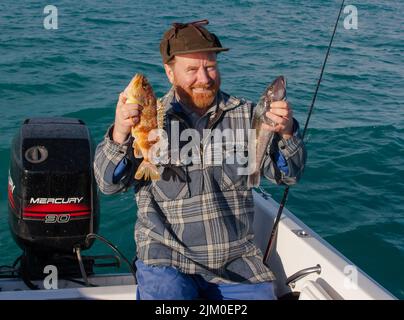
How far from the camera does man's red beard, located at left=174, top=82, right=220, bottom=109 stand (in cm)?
369

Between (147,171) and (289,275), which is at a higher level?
(147,171)

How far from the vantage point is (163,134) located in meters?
3.59

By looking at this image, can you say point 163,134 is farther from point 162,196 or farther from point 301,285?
point 301,285

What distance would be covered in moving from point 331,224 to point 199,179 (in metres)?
3.52

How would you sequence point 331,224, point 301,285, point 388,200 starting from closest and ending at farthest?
point 301,285 → point 331,224 → point 388,200

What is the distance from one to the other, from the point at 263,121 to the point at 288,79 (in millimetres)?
8551

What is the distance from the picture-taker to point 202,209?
11.8ft

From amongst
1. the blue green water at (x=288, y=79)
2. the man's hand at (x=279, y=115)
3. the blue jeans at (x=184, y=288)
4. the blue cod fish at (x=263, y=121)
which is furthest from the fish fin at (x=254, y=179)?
the blue green water at (x=288, y=79)

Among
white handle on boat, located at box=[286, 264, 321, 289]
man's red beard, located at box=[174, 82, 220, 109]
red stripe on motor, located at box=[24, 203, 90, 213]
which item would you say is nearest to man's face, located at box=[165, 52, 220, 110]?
man's red beard, located at box=[174, 82, 220, 109]

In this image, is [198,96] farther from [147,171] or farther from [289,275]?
[289,275]

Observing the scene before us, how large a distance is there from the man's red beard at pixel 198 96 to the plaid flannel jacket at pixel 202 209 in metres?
0.08

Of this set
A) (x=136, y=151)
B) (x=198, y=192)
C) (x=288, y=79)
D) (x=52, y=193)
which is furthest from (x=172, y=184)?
(x=288, y=79)

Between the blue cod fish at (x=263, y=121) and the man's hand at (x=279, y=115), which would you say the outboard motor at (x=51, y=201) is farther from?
the man's hand at (x=279, y=115)
